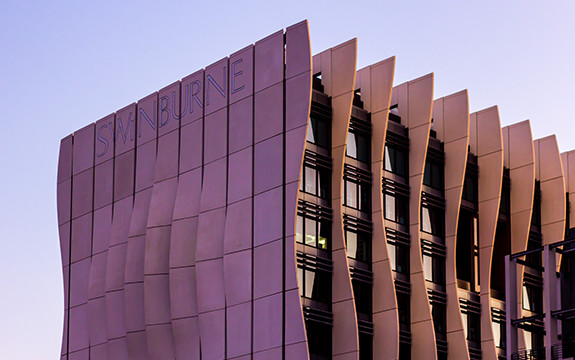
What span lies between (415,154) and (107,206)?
19.7m

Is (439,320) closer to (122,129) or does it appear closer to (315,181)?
(315,181)

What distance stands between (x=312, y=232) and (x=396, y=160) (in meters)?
8.90

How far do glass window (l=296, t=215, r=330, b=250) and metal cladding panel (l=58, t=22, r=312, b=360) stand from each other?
2.08 meters

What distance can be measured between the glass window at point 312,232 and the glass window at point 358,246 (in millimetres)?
1811

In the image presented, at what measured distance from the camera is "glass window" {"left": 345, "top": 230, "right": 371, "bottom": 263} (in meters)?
66.1

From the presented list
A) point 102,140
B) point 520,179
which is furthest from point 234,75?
point 520,179

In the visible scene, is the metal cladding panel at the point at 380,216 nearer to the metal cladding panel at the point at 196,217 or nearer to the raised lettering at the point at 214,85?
the metal cladding panel at the point at 196,217

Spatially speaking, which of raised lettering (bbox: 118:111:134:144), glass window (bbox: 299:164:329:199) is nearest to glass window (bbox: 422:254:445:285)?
glass window (bbox: 299:164:329:199)

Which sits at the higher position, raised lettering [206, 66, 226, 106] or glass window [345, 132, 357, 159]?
raised lettering [206, 66, 226, 106]

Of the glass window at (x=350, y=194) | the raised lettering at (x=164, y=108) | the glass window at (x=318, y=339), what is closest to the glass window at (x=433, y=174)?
the glass window at (x=350, y=194)

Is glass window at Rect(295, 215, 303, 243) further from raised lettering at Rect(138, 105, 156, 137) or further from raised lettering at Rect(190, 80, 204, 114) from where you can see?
raised lettering at Rect(138, 105, 156, 137)

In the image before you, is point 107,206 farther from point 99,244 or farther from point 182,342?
point 182,342

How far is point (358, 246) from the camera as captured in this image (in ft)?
218

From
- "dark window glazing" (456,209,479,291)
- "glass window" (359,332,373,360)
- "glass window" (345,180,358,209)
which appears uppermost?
"glass window" (345,180,358,209)
